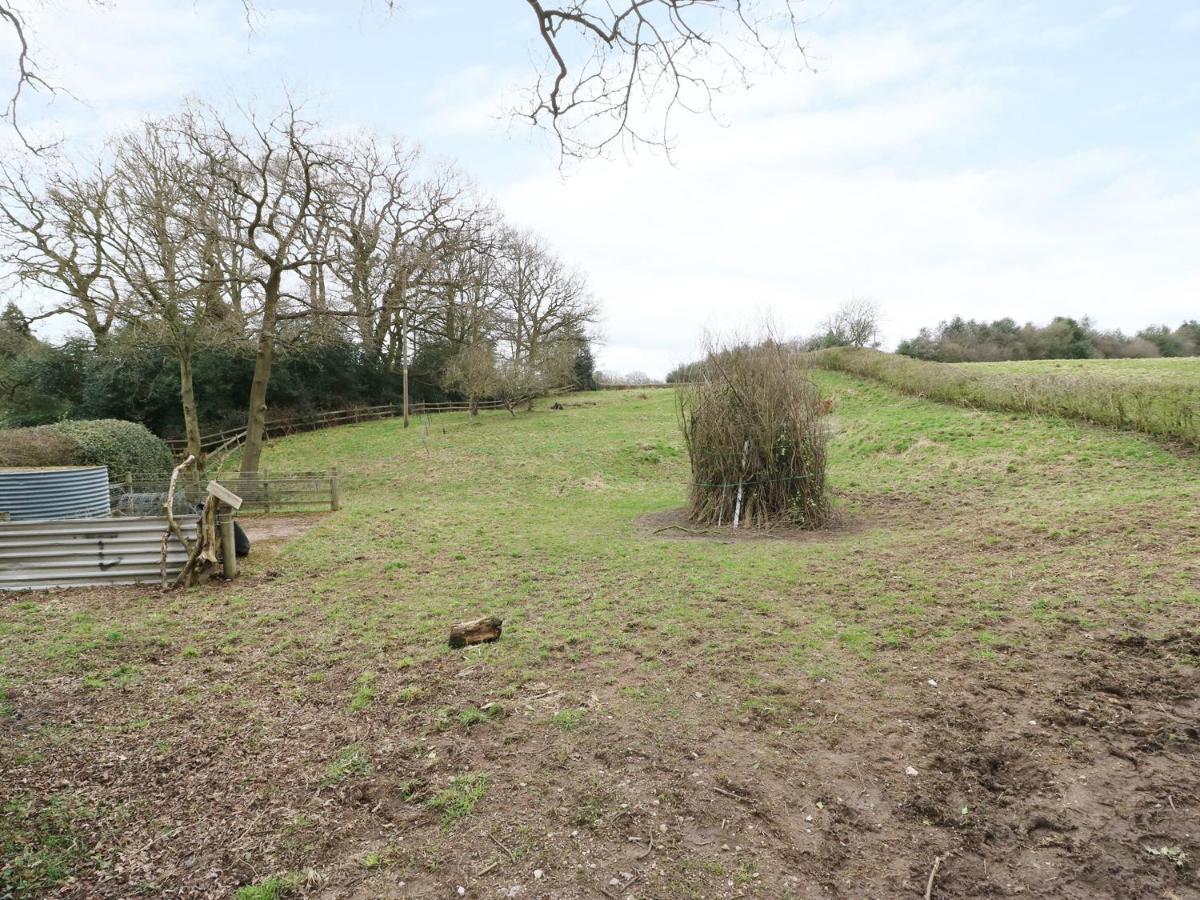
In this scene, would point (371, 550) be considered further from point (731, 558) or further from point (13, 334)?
point (13, 334)

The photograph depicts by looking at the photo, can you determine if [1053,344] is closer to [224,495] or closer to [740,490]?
[740,490]

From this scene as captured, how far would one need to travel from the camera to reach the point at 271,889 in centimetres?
253

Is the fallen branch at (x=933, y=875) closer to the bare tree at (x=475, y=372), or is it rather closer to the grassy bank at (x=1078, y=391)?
the grassy bank at (x=1078, y=391)

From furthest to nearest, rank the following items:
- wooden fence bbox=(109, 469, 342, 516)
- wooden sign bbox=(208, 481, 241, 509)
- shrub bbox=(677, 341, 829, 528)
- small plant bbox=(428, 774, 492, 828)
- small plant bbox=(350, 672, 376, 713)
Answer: wooden fence bbox=(109, 469, 342, 516) < shrub bbox=(677, 341, 829, 528) < wooden sign bbox=(208, 481, 241, 509) < small plant bbox=(350, 672, 376, 713) < small plant bbox=(428, 774, 492, 828)

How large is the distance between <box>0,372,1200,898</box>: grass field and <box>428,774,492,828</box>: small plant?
0.08 ft

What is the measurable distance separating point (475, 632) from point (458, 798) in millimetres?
2155

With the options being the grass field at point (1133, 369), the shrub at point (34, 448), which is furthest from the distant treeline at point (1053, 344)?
the shrub at point (34, 448)

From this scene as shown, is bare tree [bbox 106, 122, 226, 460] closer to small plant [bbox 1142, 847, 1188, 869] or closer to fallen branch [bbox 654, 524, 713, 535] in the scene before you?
fallen branch [bbox 654, 524, 713, 535]

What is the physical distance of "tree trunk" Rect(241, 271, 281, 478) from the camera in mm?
15906

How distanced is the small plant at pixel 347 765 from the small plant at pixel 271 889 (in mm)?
660

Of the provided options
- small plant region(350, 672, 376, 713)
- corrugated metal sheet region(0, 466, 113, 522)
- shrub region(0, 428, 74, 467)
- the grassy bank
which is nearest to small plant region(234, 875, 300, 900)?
small plant region(350, 672, 376, 713)

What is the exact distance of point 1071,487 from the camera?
1080 cm

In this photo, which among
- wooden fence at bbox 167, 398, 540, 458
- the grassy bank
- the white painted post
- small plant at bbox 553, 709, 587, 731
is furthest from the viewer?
wooden fence at bbox 167, 398, 540, 458

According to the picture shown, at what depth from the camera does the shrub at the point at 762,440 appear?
10.4 meters
